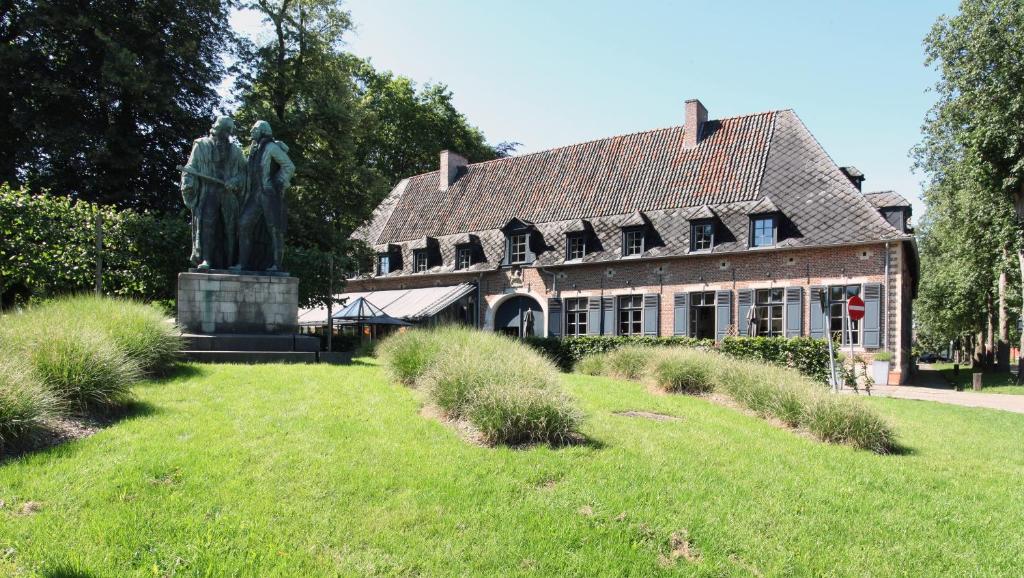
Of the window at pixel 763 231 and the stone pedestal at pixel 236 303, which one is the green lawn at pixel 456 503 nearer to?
the stone pedestal at pixel 236 303

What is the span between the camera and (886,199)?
20.1 meters

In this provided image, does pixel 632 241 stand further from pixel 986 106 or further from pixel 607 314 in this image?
pixel 986 106

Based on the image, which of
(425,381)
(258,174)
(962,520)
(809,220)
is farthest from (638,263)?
(962,520)

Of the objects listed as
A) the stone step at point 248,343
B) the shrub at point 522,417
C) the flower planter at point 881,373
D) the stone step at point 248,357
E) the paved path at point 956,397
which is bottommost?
the paved path at point 956,397

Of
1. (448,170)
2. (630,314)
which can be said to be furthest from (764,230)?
(448,170)

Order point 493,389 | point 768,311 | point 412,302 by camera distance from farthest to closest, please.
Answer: point 412,302 → point 768,311 → point 493,389

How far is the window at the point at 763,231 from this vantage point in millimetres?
20359

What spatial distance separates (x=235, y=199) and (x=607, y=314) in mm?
14824

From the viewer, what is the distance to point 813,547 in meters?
4.32

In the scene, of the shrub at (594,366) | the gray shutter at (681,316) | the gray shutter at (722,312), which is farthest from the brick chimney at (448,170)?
the shrub at (594,366)

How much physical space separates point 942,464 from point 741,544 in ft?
13.0

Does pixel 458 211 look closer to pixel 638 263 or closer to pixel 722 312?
pixel 638 263

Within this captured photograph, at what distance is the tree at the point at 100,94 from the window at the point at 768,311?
17.5 m

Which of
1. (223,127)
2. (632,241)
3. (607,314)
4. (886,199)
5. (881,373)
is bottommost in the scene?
(881,373)
